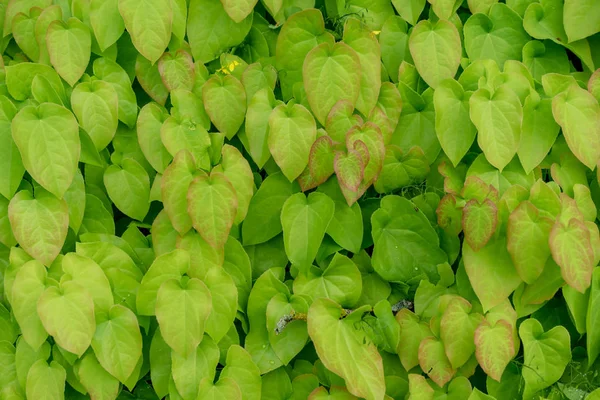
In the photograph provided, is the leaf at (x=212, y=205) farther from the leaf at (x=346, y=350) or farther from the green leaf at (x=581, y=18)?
the green leaf at (x=581, y=18)

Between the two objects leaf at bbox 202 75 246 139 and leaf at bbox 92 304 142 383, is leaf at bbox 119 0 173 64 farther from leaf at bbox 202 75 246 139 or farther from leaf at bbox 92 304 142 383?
leaf at bbox 92 304 142 383

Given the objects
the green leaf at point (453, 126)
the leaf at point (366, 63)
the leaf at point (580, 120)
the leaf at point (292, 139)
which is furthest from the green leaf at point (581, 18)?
the leaf at point (292, 139)

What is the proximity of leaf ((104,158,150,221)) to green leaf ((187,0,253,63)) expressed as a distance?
282mm

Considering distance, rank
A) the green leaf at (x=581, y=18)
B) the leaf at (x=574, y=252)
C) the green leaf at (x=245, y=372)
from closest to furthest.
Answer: the leaf at (x=574, y=252) < the green leaf at (x=245, y=372) < the green leaf at (x=581, y=18)

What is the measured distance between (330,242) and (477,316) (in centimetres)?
33

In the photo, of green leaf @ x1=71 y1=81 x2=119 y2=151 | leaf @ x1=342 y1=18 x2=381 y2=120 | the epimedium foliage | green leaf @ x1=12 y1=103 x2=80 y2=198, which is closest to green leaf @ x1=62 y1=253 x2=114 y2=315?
the epimedium foliage

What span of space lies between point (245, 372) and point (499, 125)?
0.70 m

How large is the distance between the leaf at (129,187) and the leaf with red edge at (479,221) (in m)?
0.66

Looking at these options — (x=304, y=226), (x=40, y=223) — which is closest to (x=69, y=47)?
(x=40, y=223)

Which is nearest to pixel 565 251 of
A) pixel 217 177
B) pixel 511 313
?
pixel 511 313

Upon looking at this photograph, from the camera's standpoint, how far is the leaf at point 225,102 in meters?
1.62

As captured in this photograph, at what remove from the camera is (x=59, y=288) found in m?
1.48

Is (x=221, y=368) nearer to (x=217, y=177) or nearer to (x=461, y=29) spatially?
(x=217, y=177)

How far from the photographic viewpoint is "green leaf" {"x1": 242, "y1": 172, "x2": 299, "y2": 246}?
1.61 meters
